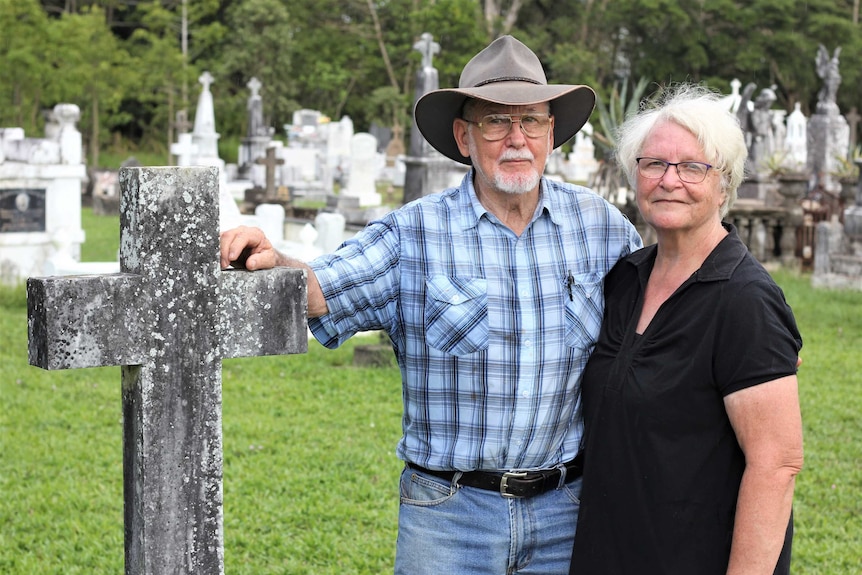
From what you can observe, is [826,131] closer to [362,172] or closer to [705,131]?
[362,172]

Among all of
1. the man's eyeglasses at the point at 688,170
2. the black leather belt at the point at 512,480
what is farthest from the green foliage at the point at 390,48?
the man's eyeglasses at the point at 688,170

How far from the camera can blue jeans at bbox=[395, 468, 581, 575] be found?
279 centimetres

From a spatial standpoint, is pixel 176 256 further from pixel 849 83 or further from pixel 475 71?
pixel 849 83

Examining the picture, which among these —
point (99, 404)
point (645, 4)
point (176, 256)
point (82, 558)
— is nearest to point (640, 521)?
point (176, 256)

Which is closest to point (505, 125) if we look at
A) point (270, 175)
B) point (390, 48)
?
point (270, 175)

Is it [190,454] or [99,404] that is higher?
[190,454]

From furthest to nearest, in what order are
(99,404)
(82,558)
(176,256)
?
(99,404), (82,558), (176,256)

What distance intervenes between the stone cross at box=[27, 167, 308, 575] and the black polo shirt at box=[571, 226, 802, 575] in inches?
35.0

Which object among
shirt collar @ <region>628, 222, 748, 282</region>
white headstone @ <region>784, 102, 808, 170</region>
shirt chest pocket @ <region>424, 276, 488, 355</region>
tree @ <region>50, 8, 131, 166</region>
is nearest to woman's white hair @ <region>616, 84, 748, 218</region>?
shirt collar @ <region>628, 222, 748, 282</region>

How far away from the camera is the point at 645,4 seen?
39.8 metres

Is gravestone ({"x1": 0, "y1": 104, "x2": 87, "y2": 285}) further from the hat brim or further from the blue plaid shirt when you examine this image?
the blue plaid shirt

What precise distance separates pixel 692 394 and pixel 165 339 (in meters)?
1.16

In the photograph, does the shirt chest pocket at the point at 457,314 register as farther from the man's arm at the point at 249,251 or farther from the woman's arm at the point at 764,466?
the woman's arm at the point at 764,466

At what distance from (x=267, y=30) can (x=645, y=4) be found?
13252mm
